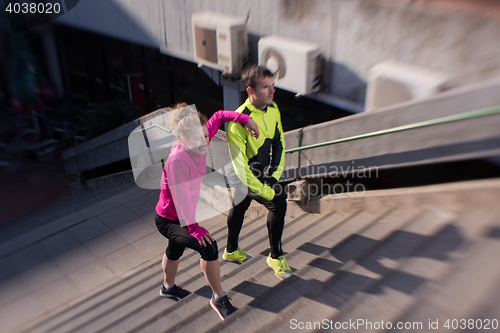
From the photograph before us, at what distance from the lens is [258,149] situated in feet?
10.7

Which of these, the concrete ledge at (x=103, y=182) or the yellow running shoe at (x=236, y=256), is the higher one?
the yellow running shoe at (x=236, y=256)

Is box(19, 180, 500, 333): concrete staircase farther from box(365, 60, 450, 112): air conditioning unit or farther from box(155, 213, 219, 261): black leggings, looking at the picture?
box(365, 60, 450, 112): air conditioning unit

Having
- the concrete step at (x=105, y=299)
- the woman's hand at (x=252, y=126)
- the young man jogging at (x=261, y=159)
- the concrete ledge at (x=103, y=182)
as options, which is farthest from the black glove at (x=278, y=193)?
the concrete ledge at (x=103, y=182)

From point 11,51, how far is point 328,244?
566 inches

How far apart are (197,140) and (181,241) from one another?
0.80 metres

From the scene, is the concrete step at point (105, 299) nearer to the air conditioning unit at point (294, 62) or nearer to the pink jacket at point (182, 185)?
the pink jacket at point (182, 185)

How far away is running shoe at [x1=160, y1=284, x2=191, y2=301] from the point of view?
3326 mm

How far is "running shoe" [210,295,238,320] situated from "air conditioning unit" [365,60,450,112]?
2810 millimetres

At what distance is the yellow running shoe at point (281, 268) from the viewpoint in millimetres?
3307

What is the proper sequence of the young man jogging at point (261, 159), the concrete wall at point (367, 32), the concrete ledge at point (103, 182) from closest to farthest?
the young man jogging at point (261, 159) < the concrete wall at point (367, 32) < the concrete ledge at point (103, 182)

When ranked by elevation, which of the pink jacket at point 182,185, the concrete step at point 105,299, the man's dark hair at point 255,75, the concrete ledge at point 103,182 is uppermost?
the man's dark hair at point 255,75

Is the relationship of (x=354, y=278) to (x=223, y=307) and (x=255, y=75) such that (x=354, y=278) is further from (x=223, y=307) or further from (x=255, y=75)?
(x=255, y=75)

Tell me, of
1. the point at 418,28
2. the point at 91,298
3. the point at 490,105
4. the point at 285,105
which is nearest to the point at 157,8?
the point at 285,105

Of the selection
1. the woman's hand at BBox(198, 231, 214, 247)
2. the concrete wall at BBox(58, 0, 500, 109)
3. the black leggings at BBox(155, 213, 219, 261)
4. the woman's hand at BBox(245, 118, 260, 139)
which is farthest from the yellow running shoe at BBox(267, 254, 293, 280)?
the concrete wall at BBox(58, 0, 500, 109)
